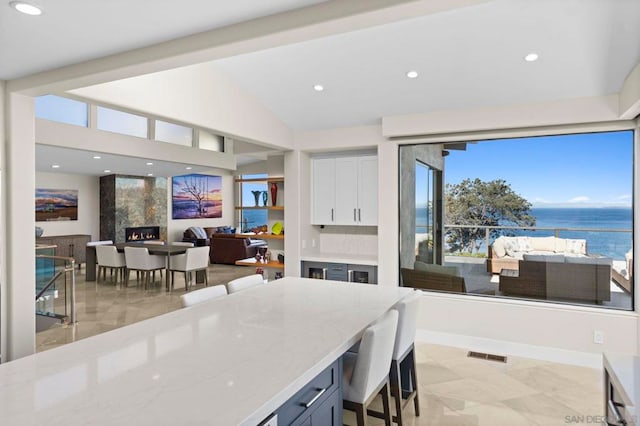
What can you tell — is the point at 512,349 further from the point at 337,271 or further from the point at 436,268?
the point at 337,271

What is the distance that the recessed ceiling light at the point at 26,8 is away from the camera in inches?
62.7

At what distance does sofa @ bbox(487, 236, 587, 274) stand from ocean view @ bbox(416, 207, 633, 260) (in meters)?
0.06

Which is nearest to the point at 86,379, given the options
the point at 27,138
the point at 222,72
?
the point at 27,138

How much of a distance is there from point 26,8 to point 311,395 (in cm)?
196

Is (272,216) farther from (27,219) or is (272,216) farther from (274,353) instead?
(274,353)

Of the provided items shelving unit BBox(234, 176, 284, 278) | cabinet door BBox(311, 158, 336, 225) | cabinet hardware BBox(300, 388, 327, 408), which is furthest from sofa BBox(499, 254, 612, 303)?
cabinet hardware BBox(300, 388, 327, 408)

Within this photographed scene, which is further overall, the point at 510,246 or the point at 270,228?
the point at 270,228

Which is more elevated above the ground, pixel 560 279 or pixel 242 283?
pixel 242 283

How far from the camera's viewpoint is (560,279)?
4047 millimetres

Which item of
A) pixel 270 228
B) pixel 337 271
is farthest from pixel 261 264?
pixel 337 271

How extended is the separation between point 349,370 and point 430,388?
1377mm

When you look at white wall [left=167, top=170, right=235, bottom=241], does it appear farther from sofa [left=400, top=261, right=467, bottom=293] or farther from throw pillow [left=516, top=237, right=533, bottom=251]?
throw pillow [left=516, top=237, right=533, bottom=251]

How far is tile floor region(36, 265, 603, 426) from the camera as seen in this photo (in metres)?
2.84

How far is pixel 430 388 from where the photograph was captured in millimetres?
3299
